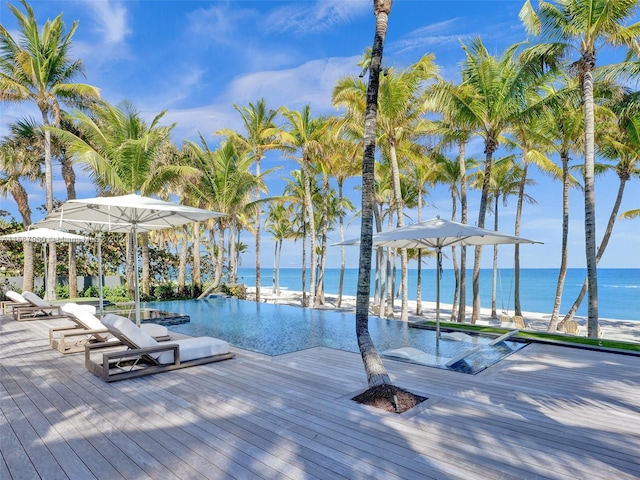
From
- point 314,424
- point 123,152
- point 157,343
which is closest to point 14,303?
point 123,152

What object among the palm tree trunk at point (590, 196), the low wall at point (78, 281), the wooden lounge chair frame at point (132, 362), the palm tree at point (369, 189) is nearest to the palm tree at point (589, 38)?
the palm tree trunk at point (590, 196)

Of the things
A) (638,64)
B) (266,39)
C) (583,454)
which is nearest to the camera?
(583,454)

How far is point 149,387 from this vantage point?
452 centimetres

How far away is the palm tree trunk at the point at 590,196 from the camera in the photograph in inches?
351

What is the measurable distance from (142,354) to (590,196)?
9995 mm

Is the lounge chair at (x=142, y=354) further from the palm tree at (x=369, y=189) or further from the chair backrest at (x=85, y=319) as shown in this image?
the palm tree at (x=369, y=189)

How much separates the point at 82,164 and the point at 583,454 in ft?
46.5

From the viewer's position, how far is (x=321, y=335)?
7.87 meters

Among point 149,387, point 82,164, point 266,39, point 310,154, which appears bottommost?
point 149,387

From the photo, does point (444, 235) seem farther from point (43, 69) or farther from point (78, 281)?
point (78, 281)

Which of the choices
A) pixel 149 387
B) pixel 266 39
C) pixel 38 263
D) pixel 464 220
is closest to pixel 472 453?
pixel 149 387

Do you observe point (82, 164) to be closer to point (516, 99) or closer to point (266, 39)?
point (266, 39)

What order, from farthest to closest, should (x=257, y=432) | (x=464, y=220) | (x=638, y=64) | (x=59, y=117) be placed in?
(x=464, y=220) → (x=59, y=117) → (x=638, y=64) → (x=257, y=432)

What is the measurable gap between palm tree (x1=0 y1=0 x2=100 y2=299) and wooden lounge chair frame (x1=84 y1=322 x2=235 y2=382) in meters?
10.0
